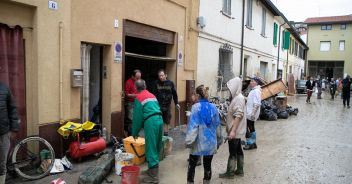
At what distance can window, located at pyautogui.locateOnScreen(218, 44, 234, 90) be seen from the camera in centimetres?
1347

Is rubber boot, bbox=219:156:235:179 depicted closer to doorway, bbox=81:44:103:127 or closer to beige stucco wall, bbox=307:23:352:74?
doorway, bbox=81:44:103:127

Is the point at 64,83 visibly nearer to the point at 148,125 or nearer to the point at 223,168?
the point at 148,125

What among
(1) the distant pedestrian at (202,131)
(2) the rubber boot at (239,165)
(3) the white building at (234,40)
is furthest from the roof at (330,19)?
(1) the distant pedestrian at (202,131)

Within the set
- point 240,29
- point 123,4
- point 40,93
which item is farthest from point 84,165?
point 240,29

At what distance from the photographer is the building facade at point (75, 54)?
18.2 ft

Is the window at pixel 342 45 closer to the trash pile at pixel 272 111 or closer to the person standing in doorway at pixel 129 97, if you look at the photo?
the trash pile at pixel 272 111

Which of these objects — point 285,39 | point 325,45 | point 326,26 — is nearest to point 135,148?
point 285,39

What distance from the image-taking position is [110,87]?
7.28 meters

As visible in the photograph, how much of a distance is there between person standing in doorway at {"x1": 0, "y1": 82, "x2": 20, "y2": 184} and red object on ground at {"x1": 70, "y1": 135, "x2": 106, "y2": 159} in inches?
60.9

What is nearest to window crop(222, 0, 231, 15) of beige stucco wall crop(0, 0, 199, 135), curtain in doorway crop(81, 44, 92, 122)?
beige stucco wall crop(0, 0, 199, 135)

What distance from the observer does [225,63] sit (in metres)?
14.2

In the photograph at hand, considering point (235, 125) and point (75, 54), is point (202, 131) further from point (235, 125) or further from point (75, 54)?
point (75, 54)

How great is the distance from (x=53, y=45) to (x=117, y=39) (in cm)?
182

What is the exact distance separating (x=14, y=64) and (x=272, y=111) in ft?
33.2
